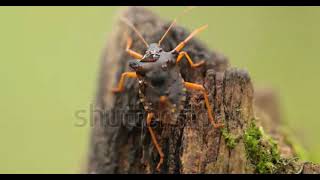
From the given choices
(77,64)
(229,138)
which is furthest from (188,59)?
(77,64)

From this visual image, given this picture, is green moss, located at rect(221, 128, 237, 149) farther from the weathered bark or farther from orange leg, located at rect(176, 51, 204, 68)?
orange leg, located at rect(176, 51, 204, 68)

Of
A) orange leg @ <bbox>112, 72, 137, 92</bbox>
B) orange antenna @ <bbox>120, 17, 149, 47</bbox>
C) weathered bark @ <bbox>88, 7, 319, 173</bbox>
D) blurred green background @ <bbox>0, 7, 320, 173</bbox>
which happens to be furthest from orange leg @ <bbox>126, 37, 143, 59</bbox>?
blurred green background @ <bbox>0, 7, 320, 173</bbox>

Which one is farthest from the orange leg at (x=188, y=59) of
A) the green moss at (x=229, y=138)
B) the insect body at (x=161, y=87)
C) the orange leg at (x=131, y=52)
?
the green moss at (x=229, y=138)

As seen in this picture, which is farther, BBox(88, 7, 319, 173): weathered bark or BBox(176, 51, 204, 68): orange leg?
BBox(176, 51, 204, 68): orange leg

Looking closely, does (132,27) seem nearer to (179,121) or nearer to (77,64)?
(179,121)

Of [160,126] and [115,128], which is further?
[115,128]
